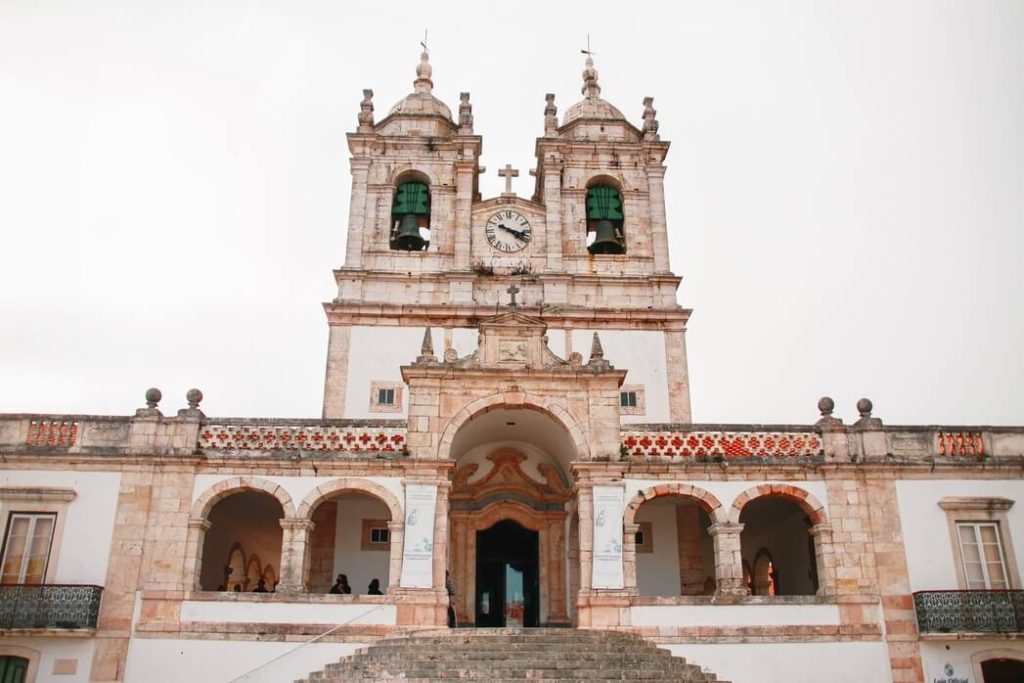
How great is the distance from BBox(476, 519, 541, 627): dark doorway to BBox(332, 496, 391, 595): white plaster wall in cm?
200

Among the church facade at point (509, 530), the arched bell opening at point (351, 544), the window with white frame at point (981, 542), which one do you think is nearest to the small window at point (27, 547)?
the church facade at point (509, 530)

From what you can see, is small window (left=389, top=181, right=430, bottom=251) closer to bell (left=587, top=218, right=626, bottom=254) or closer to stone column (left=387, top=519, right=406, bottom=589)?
bell (left=587, top=218, right=626, bottom=254)

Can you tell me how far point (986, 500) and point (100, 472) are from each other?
15890 millimetres

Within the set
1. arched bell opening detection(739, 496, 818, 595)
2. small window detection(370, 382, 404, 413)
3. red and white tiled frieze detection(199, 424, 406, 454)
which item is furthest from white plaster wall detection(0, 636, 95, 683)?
arched bell opening detection(739, 496, 818, 595)

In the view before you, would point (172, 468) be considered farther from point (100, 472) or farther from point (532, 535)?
point (532, 535)

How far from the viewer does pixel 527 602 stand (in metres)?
17.9

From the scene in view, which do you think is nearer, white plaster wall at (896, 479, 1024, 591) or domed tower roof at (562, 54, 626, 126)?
white plaster wall at (896, 479, 1024, 591)

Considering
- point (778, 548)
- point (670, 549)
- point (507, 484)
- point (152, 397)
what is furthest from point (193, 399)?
point (778, 548)

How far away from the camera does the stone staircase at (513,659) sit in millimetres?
12039

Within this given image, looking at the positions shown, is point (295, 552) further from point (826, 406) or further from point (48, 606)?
point (826, 406)

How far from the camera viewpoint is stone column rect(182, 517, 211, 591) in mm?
14906

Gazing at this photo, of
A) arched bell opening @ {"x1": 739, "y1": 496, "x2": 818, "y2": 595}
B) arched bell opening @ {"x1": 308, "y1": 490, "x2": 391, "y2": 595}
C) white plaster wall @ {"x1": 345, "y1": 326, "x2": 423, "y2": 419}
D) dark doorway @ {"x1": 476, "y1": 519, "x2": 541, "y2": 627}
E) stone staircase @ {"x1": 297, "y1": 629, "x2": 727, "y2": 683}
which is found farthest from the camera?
white plaster wall @ {"x1": 345, "y1": 326, "x2": 423, "y2": 419}

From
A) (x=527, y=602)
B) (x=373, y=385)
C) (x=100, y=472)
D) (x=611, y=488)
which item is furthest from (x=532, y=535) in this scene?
(x=100, y=472)

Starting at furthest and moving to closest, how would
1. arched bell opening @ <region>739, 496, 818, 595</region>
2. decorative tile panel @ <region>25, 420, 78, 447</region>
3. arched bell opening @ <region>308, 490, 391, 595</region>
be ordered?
arched bell opening @ <region>739, 496, 818, 595</region>
arched bell opening @ <region>308, 490, 391, 595</region>
decorative tile panel @ <region>25, 420, 78, 447</region>
